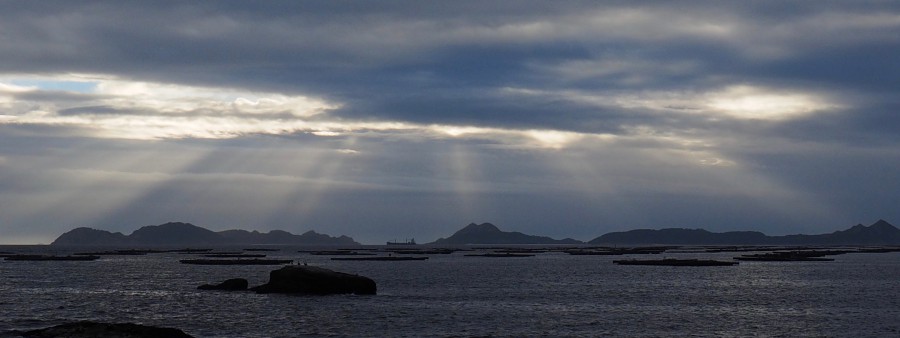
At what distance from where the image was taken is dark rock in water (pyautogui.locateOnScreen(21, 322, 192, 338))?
39.7 metres

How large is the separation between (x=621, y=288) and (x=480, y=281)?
62.1 ft

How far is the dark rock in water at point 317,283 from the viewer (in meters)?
75.0

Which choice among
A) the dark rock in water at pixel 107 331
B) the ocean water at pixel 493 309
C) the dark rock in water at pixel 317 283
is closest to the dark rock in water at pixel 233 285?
the ocean water at pixel 493 309

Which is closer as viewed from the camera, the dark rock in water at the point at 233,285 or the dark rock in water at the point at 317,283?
the dark rock in water at the point at 317,283

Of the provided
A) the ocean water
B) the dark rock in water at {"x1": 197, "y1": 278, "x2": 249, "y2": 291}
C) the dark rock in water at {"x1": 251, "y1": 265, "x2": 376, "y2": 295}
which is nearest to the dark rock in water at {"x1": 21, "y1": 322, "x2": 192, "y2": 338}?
the ocean water

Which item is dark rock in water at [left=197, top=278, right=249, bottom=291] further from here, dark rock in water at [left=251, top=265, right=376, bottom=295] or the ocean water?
dark rock in water at [left=251, top=265, right=376, bottom=295]

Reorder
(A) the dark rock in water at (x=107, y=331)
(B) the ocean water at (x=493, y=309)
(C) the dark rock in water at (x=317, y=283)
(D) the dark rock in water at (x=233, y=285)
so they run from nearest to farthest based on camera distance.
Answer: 1. (A) the dark rock in water at (x=107, y=331)
2. (B) the ocean water at (x=493, y=309)
3. (C) the dark rock in water at (x=317, y=283)
4. (D) the dark rock in water at (x=233, y=285)

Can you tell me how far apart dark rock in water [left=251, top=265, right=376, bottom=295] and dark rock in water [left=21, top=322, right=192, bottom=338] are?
33.3 metres

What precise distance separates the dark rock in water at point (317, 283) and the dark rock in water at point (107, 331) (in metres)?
33.3

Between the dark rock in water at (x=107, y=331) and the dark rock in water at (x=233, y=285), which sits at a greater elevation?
the dark rock in water at (x=233, y=285)

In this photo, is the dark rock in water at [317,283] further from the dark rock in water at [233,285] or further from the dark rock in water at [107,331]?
the dark rock in water at [107,331]

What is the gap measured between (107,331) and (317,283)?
35310mm

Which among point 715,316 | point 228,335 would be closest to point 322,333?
point 228,335

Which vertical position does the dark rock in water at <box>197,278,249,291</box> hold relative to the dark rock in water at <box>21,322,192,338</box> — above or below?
above
